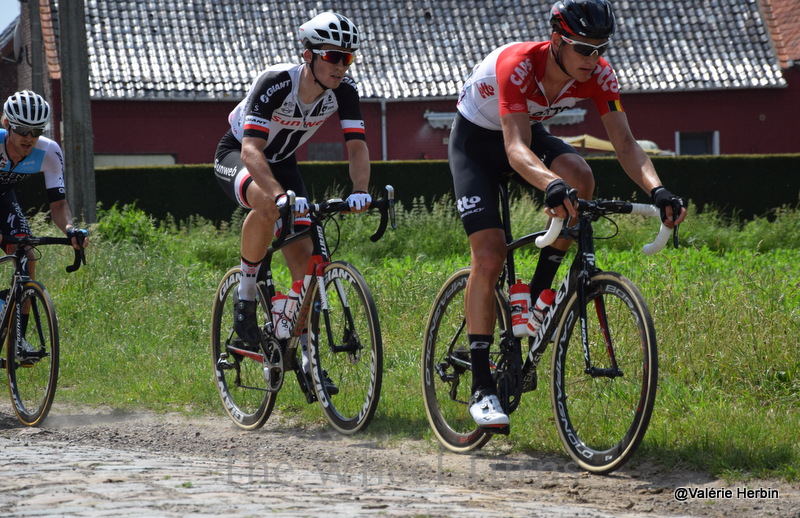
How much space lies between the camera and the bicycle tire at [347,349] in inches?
223

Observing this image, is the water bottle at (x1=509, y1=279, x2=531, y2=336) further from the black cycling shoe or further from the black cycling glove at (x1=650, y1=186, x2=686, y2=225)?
the black cycling shoe

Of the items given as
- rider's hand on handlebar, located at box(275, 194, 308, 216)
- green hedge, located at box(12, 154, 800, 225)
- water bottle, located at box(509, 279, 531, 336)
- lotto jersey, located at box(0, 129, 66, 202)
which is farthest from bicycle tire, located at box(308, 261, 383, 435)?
green hedge, located at box(12, 154, 800, 225)

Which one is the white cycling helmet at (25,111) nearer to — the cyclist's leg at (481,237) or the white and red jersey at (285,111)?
the white and red jersey at (285,111)

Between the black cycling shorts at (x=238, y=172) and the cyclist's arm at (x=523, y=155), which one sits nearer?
the cyclist's arm at (x=523, y=155)

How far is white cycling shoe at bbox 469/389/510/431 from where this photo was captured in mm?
4996

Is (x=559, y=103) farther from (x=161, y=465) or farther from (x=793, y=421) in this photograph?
(x=161, y=465)

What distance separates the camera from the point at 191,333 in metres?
9.50

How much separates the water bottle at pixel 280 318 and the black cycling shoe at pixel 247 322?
0.24 metres

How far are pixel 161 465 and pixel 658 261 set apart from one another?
6381 mm

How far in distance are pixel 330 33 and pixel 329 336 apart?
174 centimetres

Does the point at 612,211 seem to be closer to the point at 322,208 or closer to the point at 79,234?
the point at 322,208

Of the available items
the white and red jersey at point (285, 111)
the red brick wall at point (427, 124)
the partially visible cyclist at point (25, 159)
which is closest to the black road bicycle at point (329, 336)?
the white and red jersey at point (285, 111)

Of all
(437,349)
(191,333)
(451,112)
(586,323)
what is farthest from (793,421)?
(451,112)

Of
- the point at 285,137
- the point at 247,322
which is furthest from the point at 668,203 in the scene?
the point at 247,322
